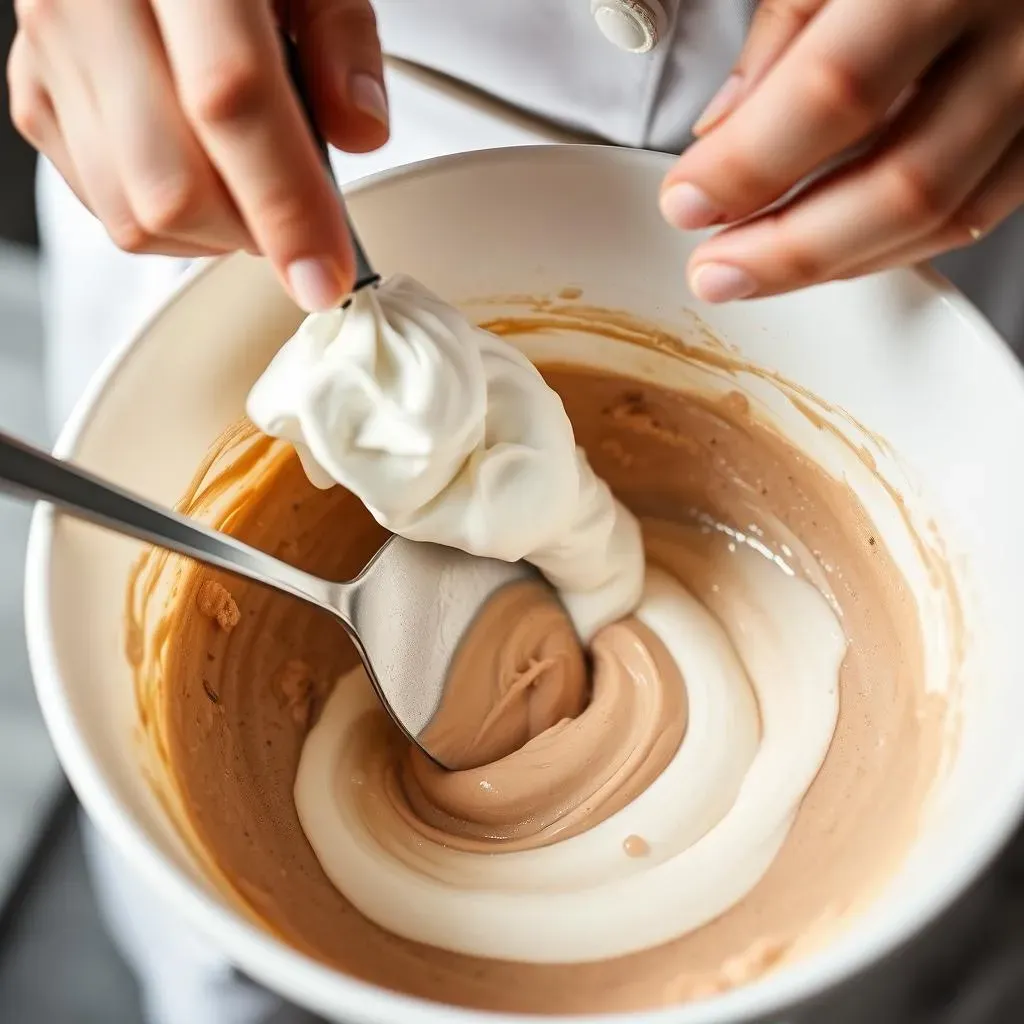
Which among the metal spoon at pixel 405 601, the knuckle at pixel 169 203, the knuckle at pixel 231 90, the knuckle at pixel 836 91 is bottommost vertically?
the metal spoon at pixel 405 601

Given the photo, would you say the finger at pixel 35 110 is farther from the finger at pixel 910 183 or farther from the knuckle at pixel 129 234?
the finger at pixel 910 183

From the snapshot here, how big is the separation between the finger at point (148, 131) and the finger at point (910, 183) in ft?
1.21

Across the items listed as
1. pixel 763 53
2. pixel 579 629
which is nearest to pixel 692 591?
pixel 579 629

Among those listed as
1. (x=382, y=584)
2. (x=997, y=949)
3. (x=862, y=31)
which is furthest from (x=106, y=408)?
(x=997, y=949)

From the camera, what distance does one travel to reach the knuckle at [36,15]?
0.75m

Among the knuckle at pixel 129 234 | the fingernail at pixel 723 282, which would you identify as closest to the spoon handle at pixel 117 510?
the knuckle at pixel 129 234

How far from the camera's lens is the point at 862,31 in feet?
2.23

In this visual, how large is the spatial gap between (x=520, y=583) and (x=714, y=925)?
1.18 feet

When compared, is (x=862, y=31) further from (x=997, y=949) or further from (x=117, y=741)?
(x=997, y=949)

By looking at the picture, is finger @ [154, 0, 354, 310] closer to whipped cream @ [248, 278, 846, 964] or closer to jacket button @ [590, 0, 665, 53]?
whipped cream @ [248, 278, 846, 964]

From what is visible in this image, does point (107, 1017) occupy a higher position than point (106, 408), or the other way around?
point (106, 408)

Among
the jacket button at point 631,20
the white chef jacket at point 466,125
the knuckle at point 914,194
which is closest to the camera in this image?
the knuckle at point 914,194

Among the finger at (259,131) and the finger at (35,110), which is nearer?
the finger at (259,131)

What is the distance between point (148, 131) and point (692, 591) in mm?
710
